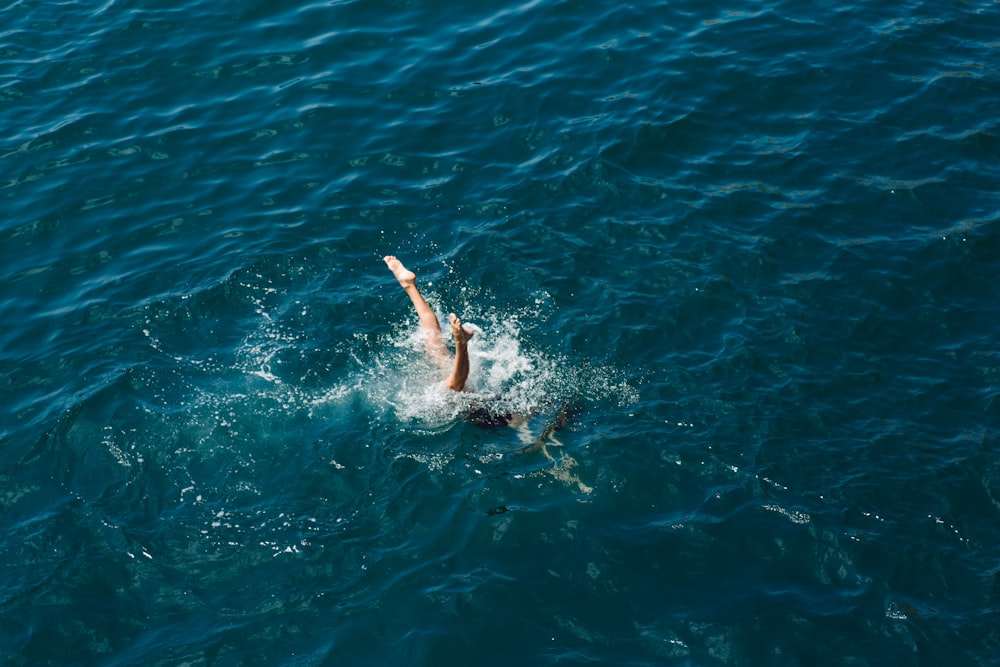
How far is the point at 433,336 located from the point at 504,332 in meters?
1.41

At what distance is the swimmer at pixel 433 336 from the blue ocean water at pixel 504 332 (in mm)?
502

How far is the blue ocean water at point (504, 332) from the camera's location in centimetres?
1273

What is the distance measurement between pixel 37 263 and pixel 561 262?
991cm

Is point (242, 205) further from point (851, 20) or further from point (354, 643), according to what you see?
point (851, 20)

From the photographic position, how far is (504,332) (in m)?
16.3

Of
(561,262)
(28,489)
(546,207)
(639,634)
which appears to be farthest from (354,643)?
(546,207)

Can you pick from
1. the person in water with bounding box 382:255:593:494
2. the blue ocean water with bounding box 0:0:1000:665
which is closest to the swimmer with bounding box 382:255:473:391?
the person in water with bounding box 382:255:593:494

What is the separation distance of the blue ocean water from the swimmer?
0.50m

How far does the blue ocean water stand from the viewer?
12.7m

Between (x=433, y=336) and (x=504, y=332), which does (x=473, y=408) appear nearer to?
(x=433, y=336)

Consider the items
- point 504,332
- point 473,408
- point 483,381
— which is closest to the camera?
point 473,408

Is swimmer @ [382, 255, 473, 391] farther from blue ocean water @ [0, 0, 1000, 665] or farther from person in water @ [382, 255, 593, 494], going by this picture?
blue ocean water @ [0, 0, 1000, 665]

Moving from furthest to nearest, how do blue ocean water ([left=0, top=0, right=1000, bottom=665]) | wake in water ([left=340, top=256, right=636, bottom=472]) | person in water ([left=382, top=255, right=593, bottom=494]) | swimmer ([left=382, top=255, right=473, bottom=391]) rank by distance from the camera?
1. wake in water ([left=340, top=256, right=636, bottom=472])
2. swimmer ([left=382, top=255, right=473, bottom=391])
3. person in water ([left=382, top=255, right=593, bottom=494])
4. blue ocean water ([left=0, top=0, right=1000, bottom=665])

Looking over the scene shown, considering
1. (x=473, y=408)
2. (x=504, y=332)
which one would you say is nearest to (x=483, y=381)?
(x=473, y=408)
